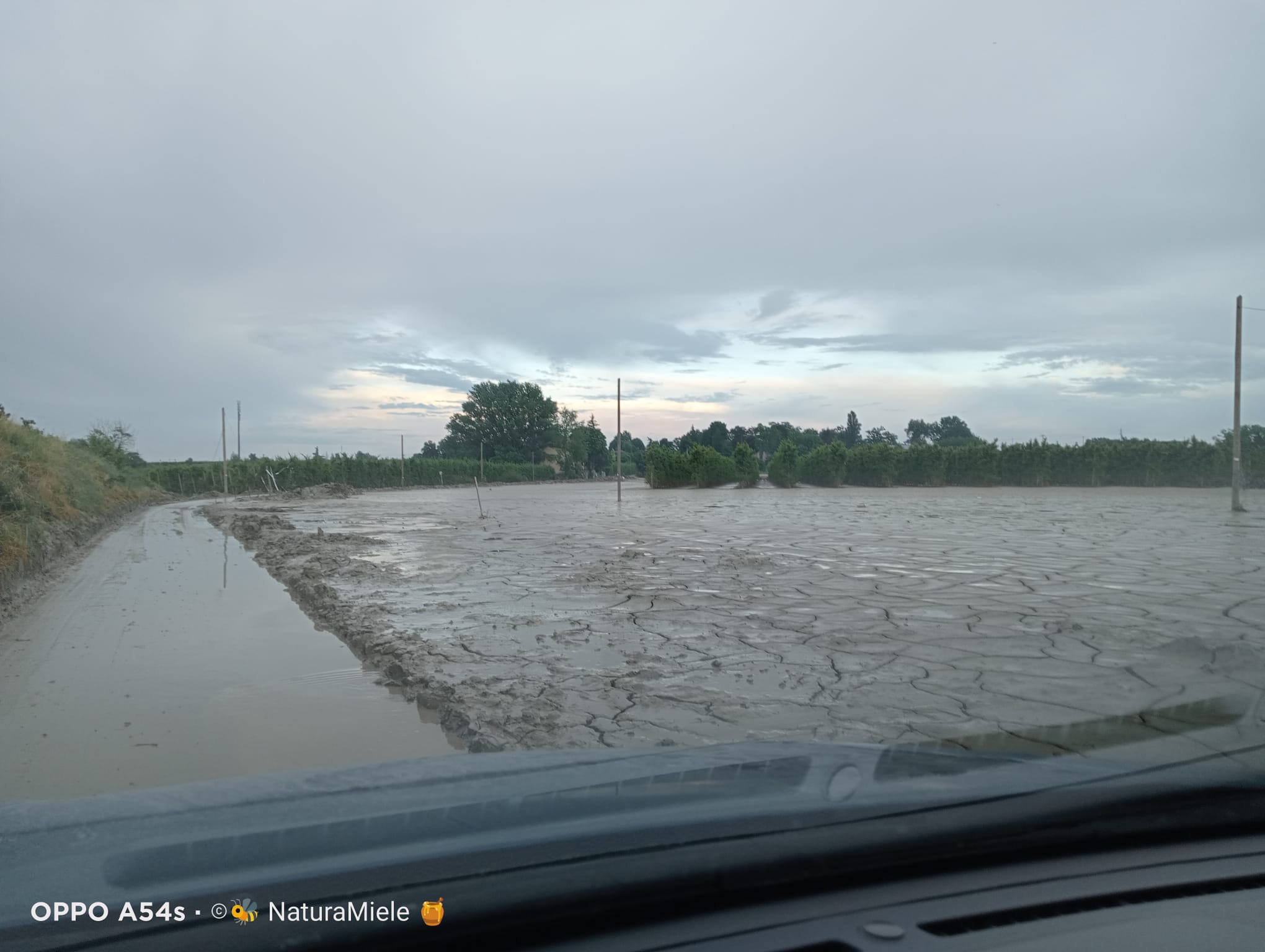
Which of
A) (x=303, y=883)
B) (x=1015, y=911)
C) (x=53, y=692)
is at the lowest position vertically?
(x=53, y=692)

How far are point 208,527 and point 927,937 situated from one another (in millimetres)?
22605

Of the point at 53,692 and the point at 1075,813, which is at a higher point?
the point at 1075,813

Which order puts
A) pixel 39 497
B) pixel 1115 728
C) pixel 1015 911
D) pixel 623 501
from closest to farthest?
pixel 1015 911
pixel 1115 728
pixel 39 497
pixel 623 501

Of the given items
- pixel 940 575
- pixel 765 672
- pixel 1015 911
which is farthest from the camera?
pixel 940 575

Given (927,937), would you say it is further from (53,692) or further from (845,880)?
(53,692)

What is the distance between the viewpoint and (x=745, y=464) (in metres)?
51.9

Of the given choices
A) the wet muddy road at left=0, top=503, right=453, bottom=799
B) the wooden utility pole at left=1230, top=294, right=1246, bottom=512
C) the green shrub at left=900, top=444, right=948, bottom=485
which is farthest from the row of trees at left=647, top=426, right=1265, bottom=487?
the wet muddy road at left=0, top=503, right=453, bottom=799

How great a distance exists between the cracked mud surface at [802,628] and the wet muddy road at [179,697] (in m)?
0.39

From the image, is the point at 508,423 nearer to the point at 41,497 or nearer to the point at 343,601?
the point at 41,497

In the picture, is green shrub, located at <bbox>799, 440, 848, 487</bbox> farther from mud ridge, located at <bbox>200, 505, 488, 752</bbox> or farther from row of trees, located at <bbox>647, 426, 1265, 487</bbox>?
mud ridge, located at <bbox>200, 505, 488, 752</bbox>

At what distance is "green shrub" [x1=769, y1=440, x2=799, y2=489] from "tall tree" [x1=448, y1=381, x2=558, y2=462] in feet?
143

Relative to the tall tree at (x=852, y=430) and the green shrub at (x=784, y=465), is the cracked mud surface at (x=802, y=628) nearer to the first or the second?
the green shrub at (x=784, y=465)

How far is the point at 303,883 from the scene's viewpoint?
144 centimetres

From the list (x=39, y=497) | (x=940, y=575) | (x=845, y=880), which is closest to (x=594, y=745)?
(x=845, y=880)
